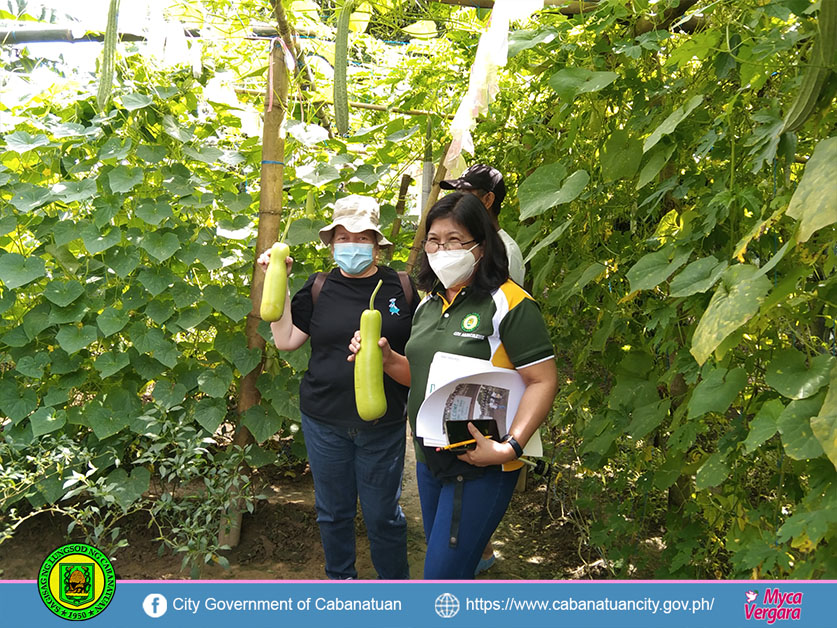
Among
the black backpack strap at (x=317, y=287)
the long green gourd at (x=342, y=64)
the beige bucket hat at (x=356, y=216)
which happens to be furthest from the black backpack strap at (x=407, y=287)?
the long green gourd at (x=342, y=64)

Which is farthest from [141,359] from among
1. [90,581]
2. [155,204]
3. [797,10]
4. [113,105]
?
[797,10]

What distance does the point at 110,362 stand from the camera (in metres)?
2.64

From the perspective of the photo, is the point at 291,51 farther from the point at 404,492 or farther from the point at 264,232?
the point at 404,492

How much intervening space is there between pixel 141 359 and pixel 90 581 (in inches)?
49.1

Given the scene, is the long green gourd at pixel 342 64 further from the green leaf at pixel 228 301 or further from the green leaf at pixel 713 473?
the green leaf at pixel 713 473

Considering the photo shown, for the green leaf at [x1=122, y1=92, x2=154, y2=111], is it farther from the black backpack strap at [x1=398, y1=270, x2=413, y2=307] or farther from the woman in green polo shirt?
the woman in green polo shirt

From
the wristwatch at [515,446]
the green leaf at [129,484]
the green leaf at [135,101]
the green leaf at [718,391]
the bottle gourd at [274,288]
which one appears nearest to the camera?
the green leaf at [718,391]

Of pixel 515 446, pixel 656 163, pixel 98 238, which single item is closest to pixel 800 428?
pixel 515 446

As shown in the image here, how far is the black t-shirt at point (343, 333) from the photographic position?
7.23ft

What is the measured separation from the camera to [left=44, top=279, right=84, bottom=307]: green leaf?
8.55ft

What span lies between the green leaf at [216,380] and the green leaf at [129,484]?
368mm

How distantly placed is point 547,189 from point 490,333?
467 millimetres

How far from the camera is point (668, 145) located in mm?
1713
